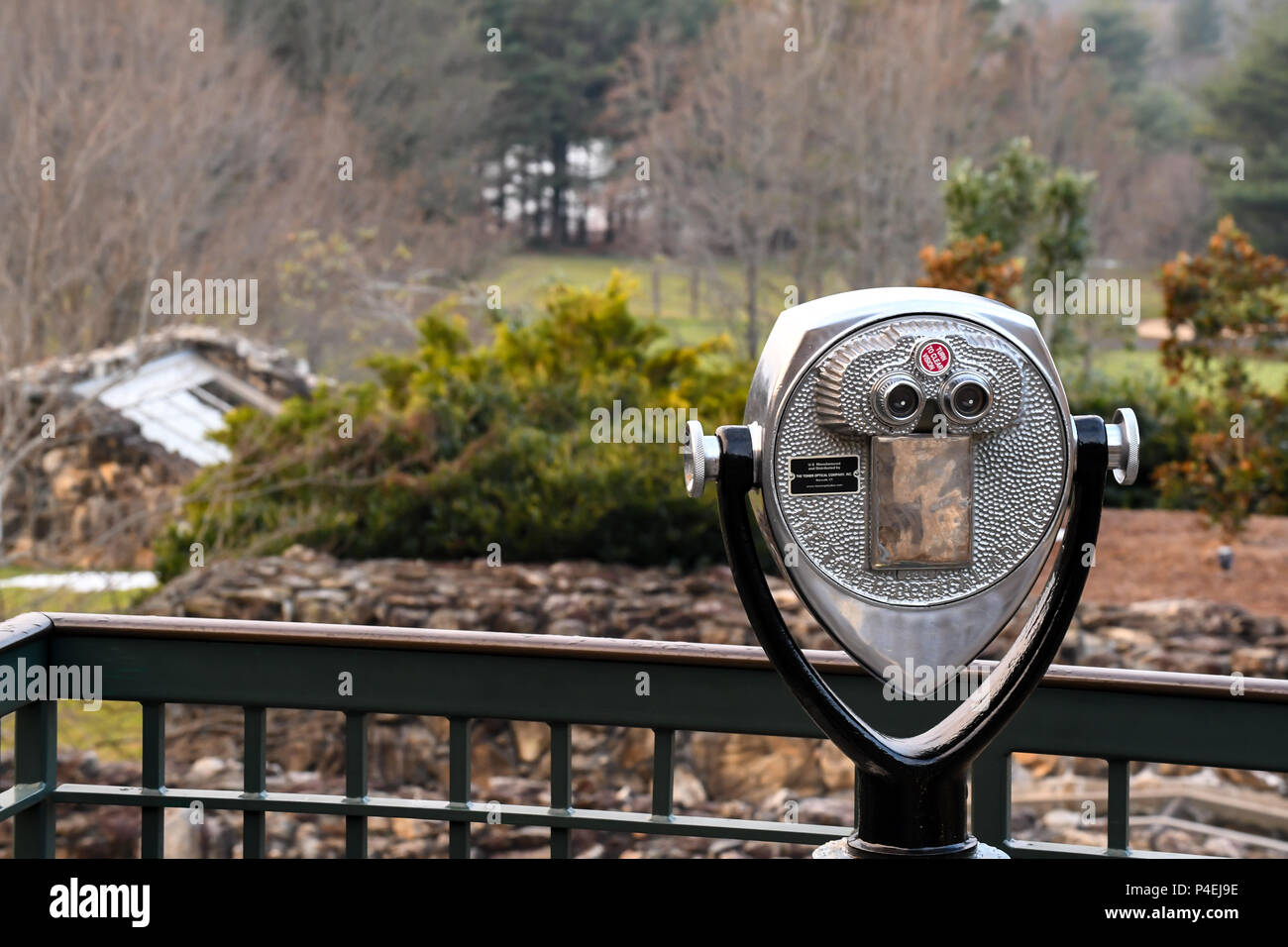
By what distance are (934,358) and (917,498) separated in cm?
13

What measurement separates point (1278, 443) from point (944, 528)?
812cm

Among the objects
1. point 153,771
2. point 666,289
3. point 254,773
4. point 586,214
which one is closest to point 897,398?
point 254,773

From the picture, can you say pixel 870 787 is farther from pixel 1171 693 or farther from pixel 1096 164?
pixel 1096 164

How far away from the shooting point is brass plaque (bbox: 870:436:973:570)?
4.39ft

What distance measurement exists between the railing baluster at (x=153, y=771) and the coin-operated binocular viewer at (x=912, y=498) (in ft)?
2.91

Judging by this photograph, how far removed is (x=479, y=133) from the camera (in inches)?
902

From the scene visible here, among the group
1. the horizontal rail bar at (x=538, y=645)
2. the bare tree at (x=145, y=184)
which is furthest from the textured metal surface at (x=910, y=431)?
the bare tree at (x=145, y=184)

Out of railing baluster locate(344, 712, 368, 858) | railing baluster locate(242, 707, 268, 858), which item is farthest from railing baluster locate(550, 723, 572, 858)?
railing baluster locate(242, 707, 268, 858)

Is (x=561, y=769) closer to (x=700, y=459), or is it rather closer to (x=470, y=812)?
(x=470, y=812)

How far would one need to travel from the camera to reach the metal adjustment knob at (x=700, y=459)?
133 centimetres

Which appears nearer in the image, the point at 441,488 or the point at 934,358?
the point at 934,358

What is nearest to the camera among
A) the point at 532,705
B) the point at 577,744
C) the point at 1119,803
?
the point at 1119,803

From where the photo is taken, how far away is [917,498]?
1.34 meters
